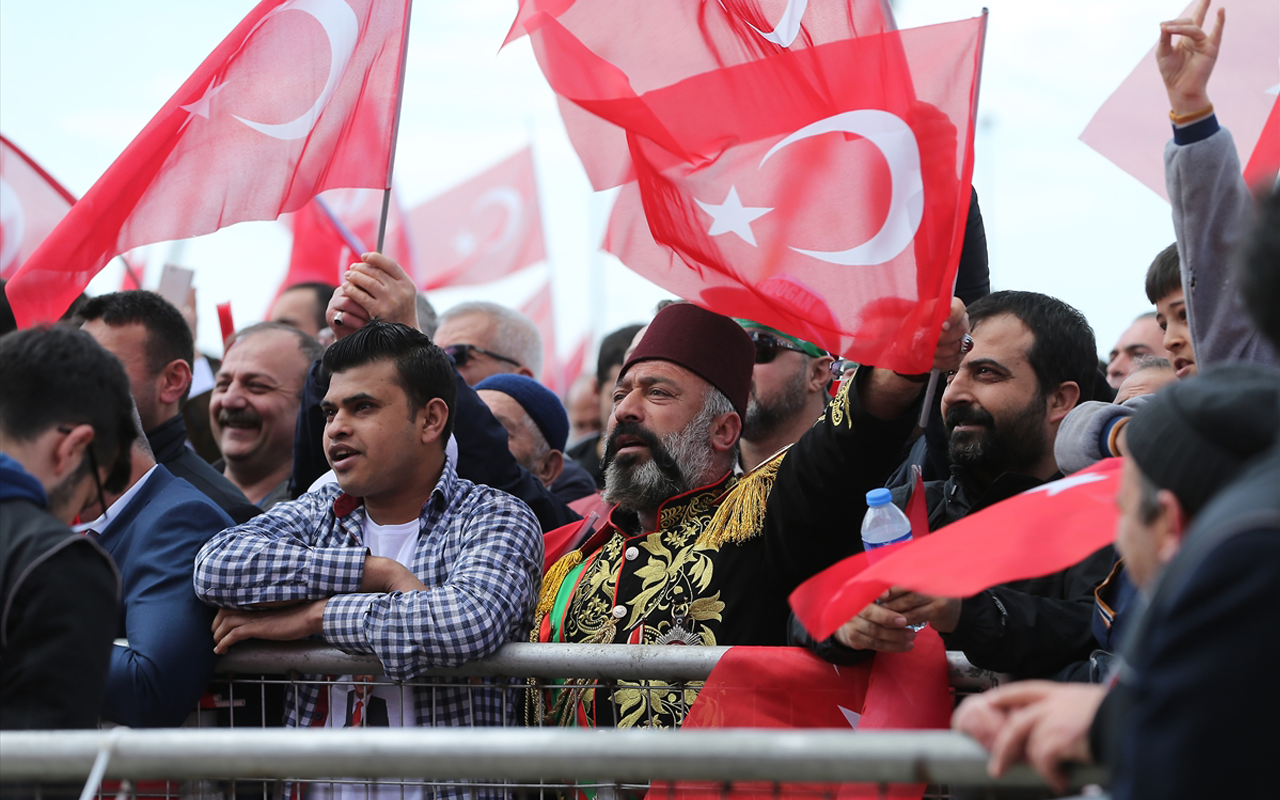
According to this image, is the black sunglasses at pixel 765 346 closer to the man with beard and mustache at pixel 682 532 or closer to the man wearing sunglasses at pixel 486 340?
the man with beard and mustache at pixel 682 532

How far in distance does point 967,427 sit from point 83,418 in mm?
2618

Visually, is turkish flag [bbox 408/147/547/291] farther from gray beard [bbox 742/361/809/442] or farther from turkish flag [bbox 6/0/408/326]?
Result: turkish flag [bbox 6/0/408/326]

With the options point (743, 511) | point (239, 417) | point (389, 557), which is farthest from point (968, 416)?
point (239, 417)

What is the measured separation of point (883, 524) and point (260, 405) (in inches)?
134

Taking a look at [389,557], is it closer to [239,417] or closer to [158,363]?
[158,363]

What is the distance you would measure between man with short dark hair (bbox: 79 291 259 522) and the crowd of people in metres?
0.01

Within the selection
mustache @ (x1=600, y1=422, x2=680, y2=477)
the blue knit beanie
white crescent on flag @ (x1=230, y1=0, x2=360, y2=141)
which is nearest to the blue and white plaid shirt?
mustache @ (x1=600, y1=422, x2=680, y2=477)

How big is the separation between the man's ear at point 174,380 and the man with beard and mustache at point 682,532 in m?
1.76

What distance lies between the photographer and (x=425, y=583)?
369cm

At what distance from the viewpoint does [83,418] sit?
2.80m

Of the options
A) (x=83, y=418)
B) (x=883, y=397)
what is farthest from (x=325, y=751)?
(x=883, y=397)

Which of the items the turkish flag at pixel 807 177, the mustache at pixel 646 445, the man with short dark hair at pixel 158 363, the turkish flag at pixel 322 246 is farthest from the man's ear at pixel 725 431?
the turkish flag at pixel 322 246

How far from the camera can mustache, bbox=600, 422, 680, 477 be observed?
4.14 m

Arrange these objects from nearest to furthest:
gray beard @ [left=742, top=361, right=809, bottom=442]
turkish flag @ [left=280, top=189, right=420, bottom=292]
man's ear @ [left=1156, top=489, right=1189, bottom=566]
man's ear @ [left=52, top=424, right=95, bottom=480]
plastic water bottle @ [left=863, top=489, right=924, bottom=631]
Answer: man's ear @ [left=1156, top=489, right=1189, bottom=566]
man's ear @ [left=52, top=424, right=95, bottom=480]
plastic water bottle @ [left=863, top=489, right=924, bottom=631]
gray beard @ [left=742, top=361, right=809, bottom=442]
turkish flag @ [left=280, top=189, right=420, bottom=292]
